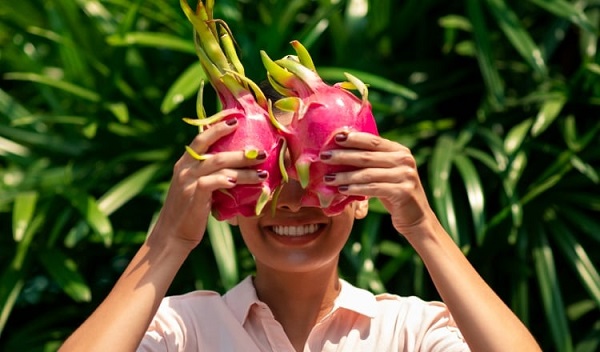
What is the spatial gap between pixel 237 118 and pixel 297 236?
11.2 inches

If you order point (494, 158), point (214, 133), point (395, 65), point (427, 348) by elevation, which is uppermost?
point (395, 65)

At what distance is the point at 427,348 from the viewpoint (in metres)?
1.94

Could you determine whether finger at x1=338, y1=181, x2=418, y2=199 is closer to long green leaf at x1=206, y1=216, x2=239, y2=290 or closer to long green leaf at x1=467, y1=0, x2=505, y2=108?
long green leaf at x1=206, y1=216, x2=239, y2=290

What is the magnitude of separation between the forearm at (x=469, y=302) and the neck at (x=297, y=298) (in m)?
0.25

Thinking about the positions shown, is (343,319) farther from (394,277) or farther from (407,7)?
(407,7)

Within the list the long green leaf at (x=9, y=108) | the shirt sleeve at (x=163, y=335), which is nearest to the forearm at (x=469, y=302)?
the shirt sleeve at (x=163, y=335)

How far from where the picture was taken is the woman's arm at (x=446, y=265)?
5.74 feet

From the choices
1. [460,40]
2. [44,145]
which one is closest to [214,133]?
[44,145]

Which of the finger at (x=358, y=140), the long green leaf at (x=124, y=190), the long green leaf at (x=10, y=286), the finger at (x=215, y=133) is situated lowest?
the finger at (x=358, y=140)

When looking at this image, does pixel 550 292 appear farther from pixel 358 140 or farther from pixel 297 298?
pixel 358 140

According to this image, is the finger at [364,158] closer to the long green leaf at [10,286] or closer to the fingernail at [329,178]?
the fingernail at [329,178]

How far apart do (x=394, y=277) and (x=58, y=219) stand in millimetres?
1161

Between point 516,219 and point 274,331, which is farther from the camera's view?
point 516,219

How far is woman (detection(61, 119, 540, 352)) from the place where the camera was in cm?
172
